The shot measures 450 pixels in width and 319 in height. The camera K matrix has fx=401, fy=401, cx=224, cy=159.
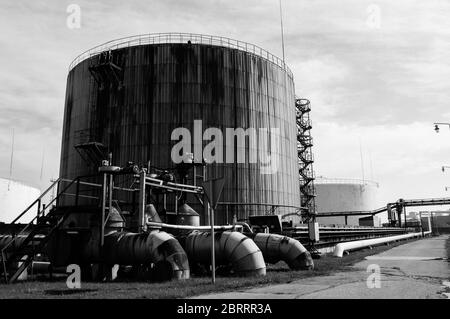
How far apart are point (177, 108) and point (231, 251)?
19.8 metres

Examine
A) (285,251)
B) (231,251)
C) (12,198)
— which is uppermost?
(12,198)

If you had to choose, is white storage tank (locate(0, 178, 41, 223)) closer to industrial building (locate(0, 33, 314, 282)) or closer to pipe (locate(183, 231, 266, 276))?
industrial building (locate(0, 33, 314, 282))

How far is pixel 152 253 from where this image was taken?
13195 mm

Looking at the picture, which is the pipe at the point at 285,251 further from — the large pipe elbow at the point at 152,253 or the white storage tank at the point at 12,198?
the white storage tank at the point at 12,198

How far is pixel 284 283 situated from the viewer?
11.0m

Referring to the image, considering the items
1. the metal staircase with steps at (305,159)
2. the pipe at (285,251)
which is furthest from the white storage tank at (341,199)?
the pipe at (285,251)

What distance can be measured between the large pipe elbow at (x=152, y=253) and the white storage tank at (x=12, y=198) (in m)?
48.5

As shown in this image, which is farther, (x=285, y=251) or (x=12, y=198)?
(x=12, y=198)

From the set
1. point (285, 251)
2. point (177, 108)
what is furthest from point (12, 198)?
point (285, 251)

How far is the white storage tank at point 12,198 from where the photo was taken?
Answer: 5672 cm

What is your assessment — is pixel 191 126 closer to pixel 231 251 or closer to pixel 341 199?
pixel 231 251

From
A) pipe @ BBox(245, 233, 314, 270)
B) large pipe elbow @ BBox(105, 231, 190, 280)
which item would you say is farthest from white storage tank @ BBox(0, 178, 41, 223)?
pipe @ BBox(245, 233, 314, 270)

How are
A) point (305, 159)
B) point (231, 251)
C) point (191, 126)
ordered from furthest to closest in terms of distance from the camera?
point (305, 159), point (191, 126), point (231, 251)
